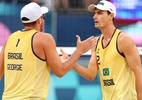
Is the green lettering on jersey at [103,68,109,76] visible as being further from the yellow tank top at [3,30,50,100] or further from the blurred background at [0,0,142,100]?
the blurred background at [0,0,142,100]

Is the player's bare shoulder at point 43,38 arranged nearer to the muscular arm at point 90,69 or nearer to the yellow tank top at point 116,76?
the yellow tank top at point 116,76

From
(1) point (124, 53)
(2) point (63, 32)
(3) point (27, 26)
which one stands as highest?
(3) point (27, 26)

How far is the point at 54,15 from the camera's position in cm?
959

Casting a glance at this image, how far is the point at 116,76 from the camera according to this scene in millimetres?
5863

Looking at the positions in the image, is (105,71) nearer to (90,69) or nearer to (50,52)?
(90,69)

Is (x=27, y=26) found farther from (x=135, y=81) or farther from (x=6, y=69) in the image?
(x=135, y=81)

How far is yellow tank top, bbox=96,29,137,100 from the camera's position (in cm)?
583

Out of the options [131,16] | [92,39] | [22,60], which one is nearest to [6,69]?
[22,60]

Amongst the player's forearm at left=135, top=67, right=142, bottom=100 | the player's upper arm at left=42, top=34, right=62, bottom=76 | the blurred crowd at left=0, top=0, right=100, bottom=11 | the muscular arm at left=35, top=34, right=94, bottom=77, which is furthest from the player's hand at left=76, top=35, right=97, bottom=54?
the blurred crowd at left=0, top=0, right=100, bottom=11

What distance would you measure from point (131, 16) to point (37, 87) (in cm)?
493

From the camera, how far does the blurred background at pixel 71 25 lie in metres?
8.67

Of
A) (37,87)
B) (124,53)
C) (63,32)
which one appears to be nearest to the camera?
(37,87)

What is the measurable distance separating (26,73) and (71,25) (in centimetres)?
439

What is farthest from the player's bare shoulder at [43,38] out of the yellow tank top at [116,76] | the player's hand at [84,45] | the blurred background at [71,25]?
the blurred background at [71,25]
